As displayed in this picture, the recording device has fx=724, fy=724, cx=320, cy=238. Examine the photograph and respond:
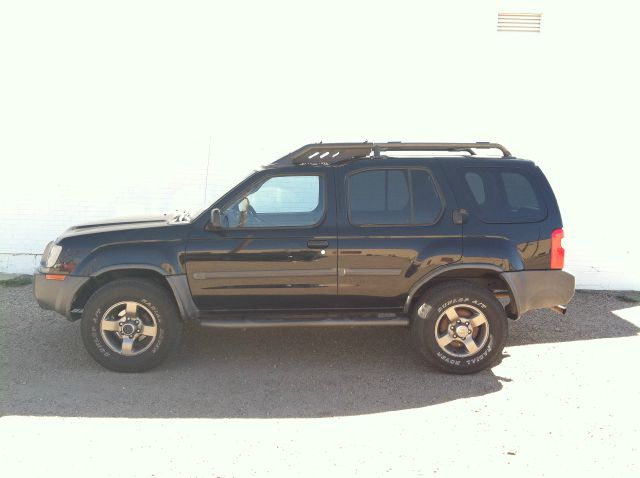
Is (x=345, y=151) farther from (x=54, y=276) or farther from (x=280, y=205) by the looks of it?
(x=54, y=276)

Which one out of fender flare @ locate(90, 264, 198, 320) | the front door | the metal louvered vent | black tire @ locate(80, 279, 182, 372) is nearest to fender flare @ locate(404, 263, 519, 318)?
the front door

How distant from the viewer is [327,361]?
651cm

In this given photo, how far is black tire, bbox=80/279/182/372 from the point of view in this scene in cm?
601

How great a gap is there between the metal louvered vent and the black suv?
3.74 metres

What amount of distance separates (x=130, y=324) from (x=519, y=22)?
6315 millimetres

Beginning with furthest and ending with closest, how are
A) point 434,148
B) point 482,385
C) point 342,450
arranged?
1. point 434,148
2. point 482,385
3. point 342,450

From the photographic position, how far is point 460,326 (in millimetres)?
6074

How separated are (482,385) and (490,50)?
4.99 meters

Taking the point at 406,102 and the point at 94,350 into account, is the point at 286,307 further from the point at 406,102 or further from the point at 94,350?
the point at 406,102

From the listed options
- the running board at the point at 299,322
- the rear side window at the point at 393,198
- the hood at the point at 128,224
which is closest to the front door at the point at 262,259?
the running board at the point at 299,322

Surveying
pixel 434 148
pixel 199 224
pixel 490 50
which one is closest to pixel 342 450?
pixel 199 224

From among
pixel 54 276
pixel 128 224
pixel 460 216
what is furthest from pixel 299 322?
pixel 54 276

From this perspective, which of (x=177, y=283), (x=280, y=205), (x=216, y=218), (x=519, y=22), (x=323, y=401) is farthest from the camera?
(x=519, y=22)

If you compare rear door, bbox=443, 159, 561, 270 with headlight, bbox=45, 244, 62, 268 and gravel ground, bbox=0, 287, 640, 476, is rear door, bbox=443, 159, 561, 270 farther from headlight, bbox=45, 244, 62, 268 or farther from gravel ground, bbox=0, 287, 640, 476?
headlight, bbox=45, 244, 62, 268
